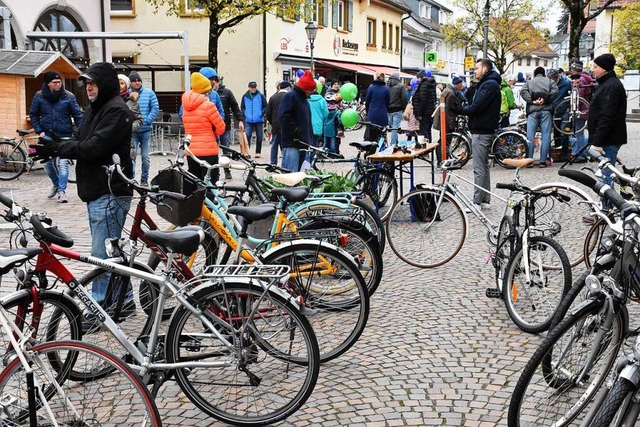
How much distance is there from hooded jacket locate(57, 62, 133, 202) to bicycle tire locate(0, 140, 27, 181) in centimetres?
919

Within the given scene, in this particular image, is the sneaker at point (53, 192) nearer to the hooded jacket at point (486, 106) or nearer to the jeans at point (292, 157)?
the jeans at point (292, 157)

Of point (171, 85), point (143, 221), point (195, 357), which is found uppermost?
point (171, 85)

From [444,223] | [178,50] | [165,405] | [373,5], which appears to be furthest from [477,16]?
[165,405]

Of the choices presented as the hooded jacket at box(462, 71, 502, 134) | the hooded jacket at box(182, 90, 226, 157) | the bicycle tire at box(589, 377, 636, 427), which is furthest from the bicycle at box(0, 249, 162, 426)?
the hooded jacket at box(462, 71, 502, 134)

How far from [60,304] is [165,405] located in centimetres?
79

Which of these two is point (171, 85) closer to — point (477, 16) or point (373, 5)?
point (373, 5)

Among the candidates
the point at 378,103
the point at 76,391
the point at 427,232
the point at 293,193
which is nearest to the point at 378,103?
the point at 378,103

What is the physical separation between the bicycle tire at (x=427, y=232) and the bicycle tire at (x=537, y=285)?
151cm

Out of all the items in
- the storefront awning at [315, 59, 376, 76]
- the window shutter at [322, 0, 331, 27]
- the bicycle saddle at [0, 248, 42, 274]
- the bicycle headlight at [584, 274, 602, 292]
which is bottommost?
the bicycle headlight at [584, 274, 602, 292]

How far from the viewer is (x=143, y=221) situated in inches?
208

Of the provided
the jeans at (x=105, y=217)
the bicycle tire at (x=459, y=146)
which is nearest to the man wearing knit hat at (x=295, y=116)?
the jeans at (x=105, y=217)

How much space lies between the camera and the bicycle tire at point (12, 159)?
548 inches

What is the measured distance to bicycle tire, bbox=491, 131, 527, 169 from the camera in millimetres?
15039

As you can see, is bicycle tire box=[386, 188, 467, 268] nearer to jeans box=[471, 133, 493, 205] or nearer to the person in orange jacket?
jeans box=[471, 133, 493, 205]
